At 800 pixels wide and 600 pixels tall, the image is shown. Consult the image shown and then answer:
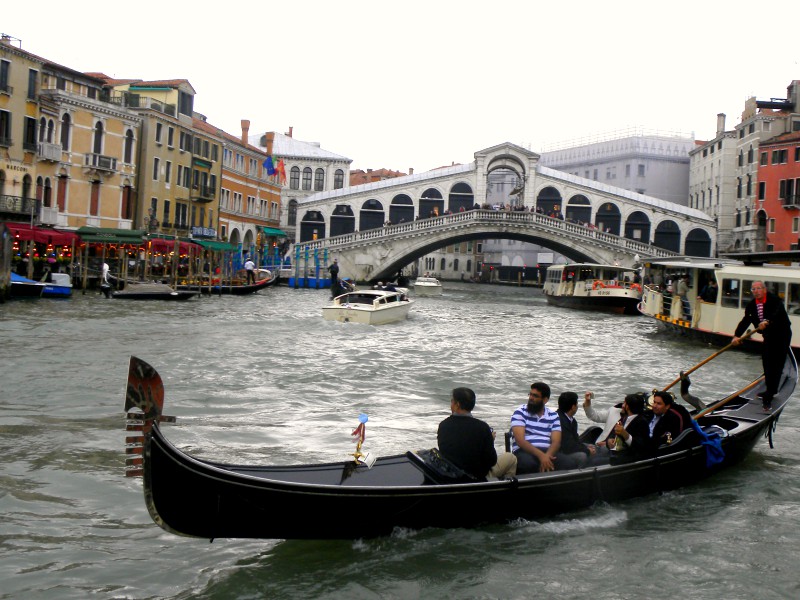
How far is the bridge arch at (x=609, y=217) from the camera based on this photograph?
43.6 metres

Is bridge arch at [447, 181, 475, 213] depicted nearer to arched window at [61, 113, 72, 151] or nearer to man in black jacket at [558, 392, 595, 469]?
arched window at [61, 113, 72, 151]

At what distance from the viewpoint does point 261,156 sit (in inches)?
1783

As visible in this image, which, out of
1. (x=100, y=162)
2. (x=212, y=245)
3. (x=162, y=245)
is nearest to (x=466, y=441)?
(x=162, y=245)

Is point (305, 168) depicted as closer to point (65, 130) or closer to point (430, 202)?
point (430, 202)

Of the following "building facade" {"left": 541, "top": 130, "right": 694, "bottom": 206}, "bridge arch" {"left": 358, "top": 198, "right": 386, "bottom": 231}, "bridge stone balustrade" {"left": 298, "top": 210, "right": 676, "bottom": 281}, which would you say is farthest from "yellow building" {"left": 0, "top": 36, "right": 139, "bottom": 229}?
"building facade" {"left": 541, "top": 130, "right": 694, "bottom": 206}

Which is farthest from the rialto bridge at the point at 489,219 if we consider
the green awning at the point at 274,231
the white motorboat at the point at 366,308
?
the white motorboat at the point at 366,308

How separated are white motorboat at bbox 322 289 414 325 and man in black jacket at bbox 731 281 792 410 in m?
11.8

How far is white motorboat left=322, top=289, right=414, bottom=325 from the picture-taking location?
2003cm

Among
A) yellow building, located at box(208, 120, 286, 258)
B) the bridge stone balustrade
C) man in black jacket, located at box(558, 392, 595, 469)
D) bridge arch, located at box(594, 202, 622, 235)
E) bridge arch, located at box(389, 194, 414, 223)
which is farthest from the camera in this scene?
bridge arch, located at box(389, 194, 414, 223)

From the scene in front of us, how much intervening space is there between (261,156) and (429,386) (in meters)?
35.4

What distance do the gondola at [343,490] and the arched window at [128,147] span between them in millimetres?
27459

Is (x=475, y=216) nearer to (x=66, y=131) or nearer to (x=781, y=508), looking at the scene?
(x=66, y=131)

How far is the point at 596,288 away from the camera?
29.0 metres

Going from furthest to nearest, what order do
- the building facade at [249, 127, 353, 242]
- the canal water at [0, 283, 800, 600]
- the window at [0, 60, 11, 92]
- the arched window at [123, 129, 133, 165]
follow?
the building facade at [249, 127, 353, 242], the arched window at [123, 129, 133, 165], the window at [0, 60, 11, 92], the canal water at [0, 283, 800, 600]
